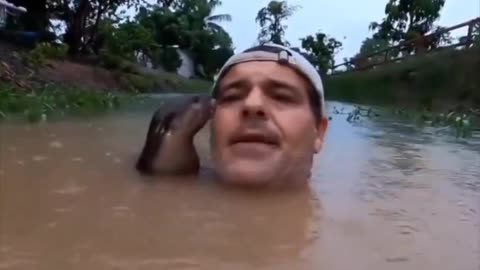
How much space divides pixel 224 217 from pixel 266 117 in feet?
2.00

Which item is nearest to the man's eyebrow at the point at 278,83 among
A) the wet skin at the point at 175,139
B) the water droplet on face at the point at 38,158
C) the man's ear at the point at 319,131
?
the man's ear at the point at 319,131

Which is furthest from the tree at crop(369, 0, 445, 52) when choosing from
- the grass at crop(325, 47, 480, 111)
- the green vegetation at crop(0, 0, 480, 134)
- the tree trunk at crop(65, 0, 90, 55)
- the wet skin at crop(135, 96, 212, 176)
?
the wet skin at crop(135, 96, 212, 176)

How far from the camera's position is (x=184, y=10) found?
117 ft

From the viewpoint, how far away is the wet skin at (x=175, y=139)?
9.57 feet

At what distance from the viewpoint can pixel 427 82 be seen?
15609mm

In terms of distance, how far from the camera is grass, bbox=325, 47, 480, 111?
1394cm

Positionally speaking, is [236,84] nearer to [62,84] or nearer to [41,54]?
[62,84]

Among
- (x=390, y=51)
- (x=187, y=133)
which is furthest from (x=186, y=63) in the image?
(x=187, y=133)

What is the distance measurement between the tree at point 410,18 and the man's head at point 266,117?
A: 22259 millimetres

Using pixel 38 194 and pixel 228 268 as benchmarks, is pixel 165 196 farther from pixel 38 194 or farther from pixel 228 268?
pixel 228 268

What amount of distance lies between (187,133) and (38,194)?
836mm

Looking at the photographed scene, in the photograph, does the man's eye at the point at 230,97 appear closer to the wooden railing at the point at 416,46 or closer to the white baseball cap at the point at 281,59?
the white baseball cap at the point at 281,59

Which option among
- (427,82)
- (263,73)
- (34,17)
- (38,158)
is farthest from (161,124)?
(34,17)

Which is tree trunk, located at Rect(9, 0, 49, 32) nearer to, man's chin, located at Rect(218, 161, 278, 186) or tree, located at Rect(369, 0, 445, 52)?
tree, located at Rect(369, 0, 445, 52)
